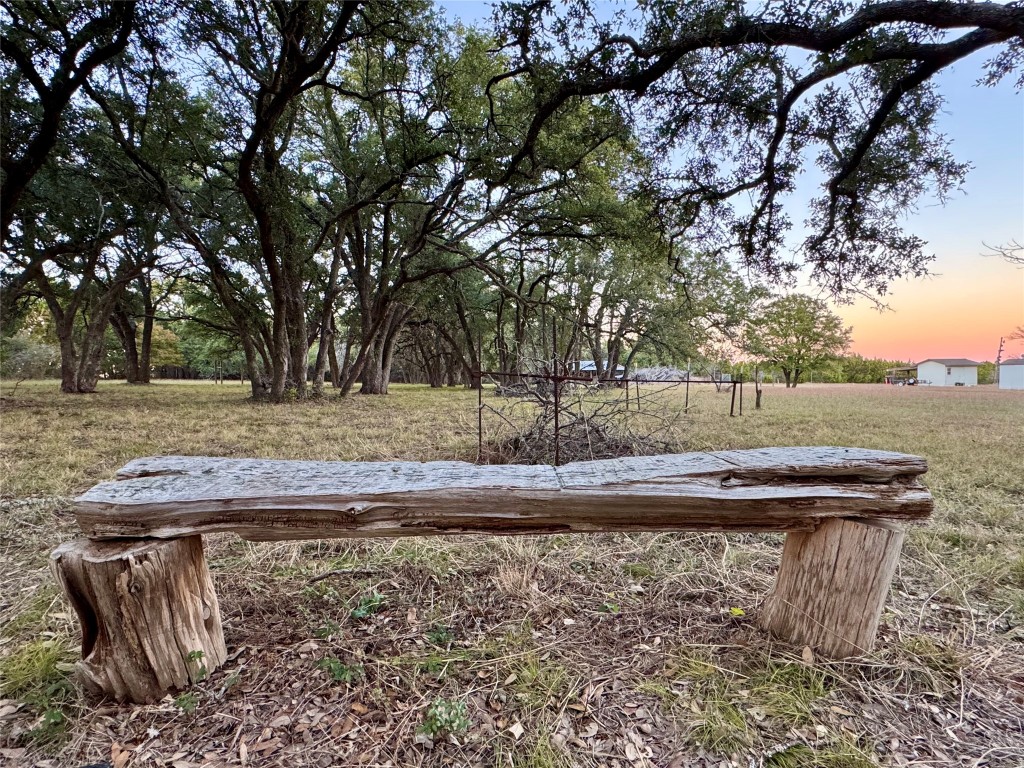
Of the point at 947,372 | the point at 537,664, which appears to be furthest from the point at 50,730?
the point at 947,372

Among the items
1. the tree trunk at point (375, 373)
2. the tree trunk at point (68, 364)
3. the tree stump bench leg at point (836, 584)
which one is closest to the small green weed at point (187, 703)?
the tree stump bench leg at point (836, 584)

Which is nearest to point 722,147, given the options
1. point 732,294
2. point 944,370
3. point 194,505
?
point 194,505

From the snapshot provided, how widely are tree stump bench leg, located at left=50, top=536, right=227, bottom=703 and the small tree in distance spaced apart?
74.4 feet

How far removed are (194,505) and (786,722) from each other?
6.59 ft

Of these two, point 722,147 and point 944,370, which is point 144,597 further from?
point 944,370

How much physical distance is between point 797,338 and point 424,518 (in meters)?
32.2

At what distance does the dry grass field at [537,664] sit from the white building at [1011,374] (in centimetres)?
2966

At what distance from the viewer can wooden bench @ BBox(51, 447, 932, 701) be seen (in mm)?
1323

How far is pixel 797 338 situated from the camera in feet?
89.8

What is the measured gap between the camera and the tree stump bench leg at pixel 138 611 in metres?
1.28

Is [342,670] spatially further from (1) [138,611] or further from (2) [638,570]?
(2) [638,570]

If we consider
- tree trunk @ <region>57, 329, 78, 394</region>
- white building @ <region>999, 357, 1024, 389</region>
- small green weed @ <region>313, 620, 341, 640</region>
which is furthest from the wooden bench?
white building @ <region>999, 357, 1024, 389</region>

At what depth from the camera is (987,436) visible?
641 cm

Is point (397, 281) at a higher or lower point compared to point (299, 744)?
higher
